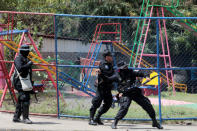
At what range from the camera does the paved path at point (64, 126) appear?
855 centimetres

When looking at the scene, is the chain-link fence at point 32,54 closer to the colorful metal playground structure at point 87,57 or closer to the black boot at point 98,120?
the colorful metal playground structure at point 87,57

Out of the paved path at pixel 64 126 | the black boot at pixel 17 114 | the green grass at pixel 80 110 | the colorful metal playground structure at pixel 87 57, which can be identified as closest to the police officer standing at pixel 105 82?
the paved path at pixel 64 126

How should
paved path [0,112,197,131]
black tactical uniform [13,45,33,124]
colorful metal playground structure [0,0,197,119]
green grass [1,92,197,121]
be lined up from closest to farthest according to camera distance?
paved path [0,112,197,131] < black tactical uniform [13,45,33,124] < green grass [1,92,197,121] < colorful metal playground structure [0,0,197,119]

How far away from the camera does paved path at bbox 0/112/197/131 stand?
8.55 meters

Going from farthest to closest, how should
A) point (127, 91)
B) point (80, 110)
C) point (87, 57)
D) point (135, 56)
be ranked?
point (135, 56) < point (87, 57) < point (80, 110) < point (127, 91)

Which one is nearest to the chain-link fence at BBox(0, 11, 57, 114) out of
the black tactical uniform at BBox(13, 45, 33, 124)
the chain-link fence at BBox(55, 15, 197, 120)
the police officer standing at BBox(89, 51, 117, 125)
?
the chain-link fence at BBox(55, 15, 197, 120)

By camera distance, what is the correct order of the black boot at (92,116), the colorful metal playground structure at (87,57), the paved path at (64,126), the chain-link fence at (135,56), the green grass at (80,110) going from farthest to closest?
the chain-link fence at (135,56), the colorful metal playground structure at (87,57), the green grass at (80,110), the black boot at (92,116), the paved path at (64,126)

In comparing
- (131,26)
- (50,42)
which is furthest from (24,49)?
(131,26)

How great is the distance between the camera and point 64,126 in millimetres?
8867

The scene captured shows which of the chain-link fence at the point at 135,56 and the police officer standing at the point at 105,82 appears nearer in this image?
the police officer standing at the point at 105,82

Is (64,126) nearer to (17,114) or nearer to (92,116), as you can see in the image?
(92,116)

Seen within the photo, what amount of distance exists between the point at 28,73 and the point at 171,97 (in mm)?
7396

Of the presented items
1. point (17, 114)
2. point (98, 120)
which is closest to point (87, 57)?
point (98, 120)

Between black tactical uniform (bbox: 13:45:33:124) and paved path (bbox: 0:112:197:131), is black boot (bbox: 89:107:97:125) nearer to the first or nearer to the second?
paved path (bbox: 0:112:197:131)
